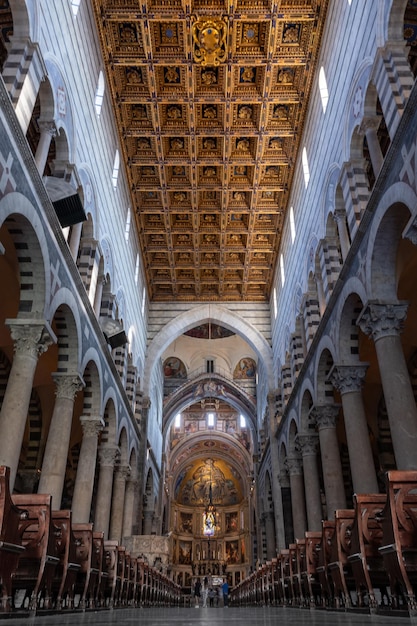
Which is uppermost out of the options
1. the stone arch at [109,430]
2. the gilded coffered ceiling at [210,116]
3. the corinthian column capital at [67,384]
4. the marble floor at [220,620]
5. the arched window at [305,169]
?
the gilded coffered ceiling at [210,116]

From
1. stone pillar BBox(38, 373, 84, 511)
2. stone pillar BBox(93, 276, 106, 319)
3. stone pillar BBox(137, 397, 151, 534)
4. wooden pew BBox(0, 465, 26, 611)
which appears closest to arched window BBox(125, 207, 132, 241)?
stone pillar BBox(93, 276, 106, 319)

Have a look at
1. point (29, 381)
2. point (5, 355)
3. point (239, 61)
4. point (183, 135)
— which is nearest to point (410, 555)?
point (29, 381)

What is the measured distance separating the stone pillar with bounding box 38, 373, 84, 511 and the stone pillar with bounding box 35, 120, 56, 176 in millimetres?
4870

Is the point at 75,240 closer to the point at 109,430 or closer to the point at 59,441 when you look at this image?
the point at 59,441

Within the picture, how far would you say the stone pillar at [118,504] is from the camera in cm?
1859

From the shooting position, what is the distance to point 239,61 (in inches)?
636

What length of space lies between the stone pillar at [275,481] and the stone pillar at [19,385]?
1543 centimetres

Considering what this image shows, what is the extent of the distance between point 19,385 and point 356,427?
7.29 m

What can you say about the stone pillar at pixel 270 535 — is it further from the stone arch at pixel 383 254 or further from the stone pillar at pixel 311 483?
the stone arch at pixel 383 254

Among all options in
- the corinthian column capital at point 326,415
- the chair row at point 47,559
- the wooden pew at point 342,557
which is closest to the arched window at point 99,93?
the corinthian column capital at point 326,415

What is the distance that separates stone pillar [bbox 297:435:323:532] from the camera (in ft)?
52.8

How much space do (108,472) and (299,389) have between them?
6911 millimetres

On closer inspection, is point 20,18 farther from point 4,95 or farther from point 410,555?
point 410,555

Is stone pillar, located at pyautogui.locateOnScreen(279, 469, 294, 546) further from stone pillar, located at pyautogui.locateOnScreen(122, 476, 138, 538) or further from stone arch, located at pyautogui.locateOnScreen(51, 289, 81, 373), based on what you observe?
stone arch, located at pyautogui.locateOnScreen(51, 289, 81, 373)
